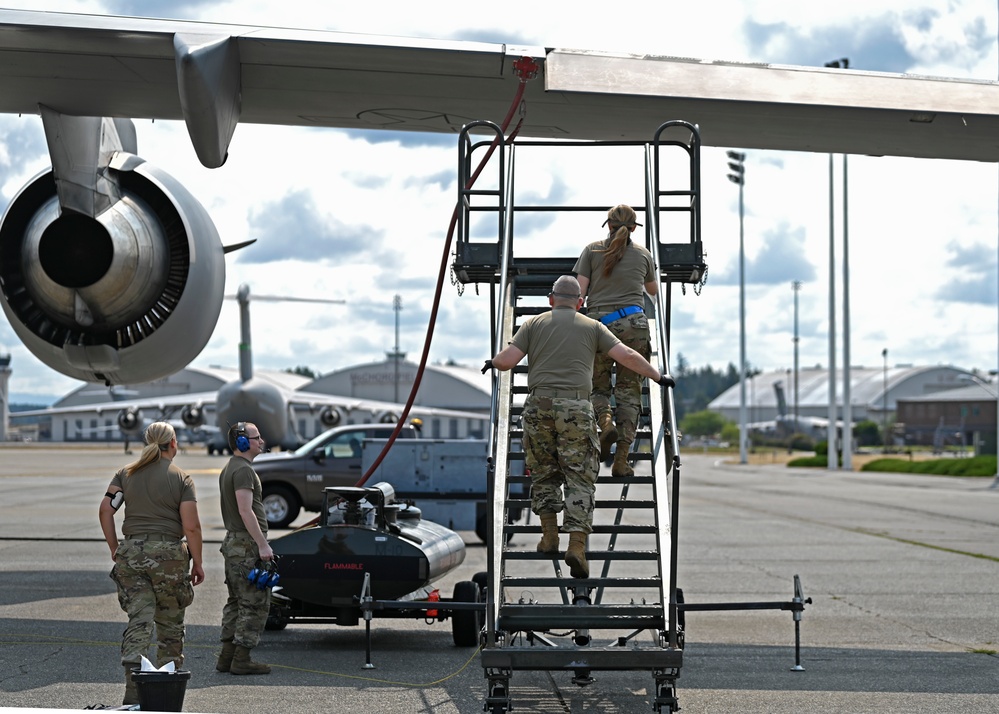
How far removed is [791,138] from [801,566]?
7209mm

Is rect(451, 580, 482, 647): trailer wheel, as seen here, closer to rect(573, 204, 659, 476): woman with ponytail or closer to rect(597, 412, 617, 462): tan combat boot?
rect(573, 204, 659, 476): woman with ponytail

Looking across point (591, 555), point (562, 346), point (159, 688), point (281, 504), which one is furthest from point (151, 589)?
point (281, 504)

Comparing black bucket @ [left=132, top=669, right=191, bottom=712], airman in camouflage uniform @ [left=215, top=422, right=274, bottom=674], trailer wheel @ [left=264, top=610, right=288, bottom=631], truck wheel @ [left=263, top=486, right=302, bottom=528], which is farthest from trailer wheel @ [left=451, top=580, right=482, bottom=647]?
truck wheel @ [left=263, top=486, right=302, bottom=528]

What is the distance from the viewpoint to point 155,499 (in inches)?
294

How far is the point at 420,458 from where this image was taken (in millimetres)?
17438

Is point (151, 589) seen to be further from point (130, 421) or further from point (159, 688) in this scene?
point (130, 421)

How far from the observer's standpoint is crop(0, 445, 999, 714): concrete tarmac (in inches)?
308

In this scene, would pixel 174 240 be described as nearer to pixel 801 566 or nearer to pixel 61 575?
pixel 61 575

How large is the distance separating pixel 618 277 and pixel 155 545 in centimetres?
392

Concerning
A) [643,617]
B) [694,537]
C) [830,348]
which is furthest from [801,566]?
[830,348]

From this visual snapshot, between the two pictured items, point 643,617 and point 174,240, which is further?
point 174,240

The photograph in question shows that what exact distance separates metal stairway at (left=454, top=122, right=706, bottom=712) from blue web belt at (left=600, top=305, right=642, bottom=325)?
0.25 meters

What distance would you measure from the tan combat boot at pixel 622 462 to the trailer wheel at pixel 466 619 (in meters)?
2.38

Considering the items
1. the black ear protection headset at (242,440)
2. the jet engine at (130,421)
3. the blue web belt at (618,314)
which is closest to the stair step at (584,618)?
the blue web belt at (618,314)
